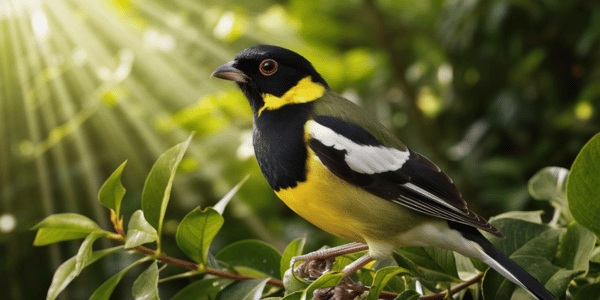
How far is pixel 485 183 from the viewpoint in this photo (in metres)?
3.76

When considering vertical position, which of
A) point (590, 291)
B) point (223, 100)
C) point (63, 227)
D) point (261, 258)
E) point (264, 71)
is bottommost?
point (590, 291)

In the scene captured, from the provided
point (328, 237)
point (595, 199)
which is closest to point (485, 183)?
point (328, 237)

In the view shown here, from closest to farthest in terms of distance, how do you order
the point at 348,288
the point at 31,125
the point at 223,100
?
1. the point at 348,288
2. the point at 223,100
3. the point at 31,125

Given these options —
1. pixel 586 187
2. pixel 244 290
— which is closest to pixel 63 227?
pixel 244 290

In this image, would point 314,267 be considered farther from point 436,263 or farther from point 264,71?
point 264,71

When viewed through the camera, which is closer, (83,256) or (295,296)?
(295,296)

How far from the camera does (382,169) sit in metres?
2.13

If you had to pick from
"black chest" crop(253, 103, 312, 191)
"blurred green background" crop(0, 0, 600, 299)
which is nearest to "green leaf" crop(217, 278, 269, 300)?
"black chest" crop(253, 103, 312, 191)

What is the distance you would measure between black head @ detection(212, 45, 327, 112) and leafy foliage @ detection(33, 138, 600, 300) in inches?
23.3

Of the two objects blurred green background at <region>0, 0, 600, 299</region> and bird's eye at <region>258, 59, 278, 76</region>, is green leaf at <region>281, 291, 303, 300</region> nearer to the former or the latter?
bird's eye at <region>258, 59, 278, 76</region>

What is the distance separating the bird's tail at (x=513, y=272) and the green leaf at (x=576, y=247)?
0.11 meters

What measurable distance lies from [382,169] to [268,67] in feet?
1.85

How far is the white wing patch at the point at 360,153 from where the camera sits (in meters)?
2.12

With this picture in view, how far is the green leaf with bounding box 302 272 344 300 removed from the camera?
1.59 m
